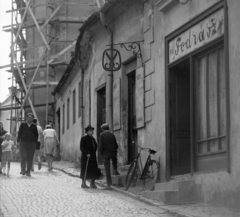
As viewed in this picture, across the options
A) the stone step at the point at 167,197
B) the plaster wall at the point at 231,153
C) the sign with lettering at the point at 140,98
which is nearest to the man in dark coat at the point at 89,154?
the sign with lettering at the point at 140,98

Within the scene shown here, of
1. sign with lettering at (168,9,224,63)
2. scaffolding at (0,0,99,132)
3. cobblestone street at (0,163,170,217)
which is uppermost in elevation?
scaffolding at (0,0,99,132)

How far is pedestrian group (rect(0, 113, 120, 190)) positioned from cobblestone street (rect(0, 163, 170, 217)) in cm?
53

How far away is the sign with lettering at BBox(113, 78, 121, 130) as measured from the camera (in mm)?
18281

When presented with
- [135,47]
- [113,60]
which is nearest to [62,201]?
[135,47]

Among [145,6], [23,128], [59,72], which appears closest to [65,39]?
[59,72]

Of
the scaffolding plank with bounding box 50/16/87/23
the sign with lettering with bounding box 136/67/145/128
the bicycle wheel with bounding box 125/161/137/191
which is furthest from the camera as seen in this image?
the scaffolding plank with bounding box 50/16/87/23

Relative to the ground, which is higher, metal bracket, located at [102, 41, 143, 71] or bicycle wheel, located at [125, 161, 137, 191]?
metal bracket, located at [102, 41, 143, 71]

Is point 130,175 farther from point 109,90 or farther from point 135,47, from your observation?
point 109,90

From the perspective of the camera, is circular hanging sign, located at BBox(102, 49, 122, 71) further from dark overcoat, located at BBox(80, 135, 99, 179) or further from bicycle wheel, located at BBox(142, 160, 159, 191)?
bicycle wheel, located at BBox(142, 160, 159, 191)

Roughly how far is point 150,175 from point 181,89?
2.11 metres

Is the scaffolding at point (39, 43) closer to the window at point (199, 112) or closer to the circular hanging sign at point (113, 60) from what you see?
the circular hanging sign at point (113, 60)

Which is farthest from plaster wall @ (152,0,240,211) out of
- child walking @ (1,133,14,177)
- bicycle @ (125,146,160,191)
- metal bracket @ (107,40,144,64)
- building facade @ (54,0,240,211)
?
child walking @ (1,133,14,177)

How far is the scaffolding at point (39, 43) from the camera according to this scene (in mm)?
37688

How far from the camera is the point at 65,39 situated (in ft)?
→ 125
